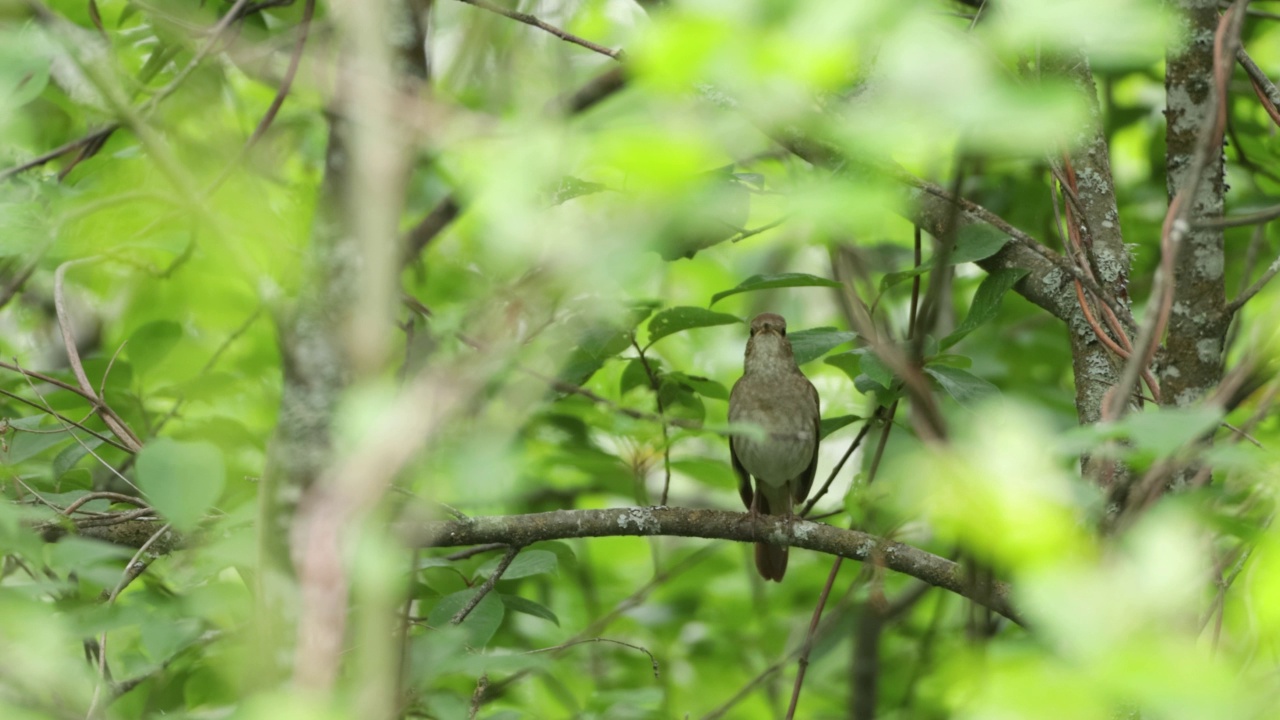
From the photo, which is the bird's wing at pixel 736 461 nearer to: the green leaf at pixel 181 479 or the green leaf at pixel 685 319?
the green leaf at pixel 685 319

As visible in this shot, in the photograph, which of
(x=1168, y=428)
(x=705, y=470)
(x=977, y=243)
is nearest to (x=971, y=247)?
(x=977, y=243)

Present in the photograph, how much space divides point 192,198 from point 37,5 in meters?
0.54

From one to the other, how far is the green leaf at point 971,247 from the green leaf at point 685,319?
40cm

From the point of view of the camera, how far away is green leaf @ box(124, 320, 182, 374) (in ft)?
9.70

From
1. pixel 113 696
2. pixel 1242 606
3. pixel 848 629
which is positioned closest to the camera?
pixel 113 696

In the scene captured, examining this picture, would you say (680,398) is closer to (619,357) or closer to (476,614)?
(619,357)

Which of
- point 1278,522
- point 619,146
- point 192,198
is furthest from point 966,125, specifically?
point 192,198

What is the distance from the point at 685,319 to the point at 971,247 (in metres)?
0.71

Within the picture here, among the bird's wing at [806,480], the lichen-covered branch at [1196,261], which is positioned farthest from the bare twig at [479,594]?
the bird's wing at [806,480]

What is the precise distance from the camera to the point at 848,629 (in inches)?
138

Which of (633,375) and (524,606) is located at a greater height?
(633,375)

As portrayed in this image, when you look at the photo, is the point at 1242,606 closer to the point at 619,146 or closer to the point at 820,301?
the point at 619,146

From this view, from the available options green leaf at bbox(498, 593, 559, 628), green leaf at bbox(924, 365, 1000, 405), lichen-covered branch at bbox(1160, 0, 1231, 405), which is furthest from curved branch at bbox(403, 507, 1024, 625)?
lichen-covered branch at bbox(1160, 0, 1231, 405)

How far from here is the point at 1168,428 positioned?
1008mm
